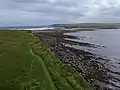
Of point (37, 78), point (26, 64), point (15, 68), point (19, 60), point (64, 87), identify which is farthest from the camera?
point (19, 60)

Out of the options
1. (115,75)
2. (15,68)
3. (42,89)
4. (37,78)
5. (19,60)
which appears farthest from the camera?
(115,75)

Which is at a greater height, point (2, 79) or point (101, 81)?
point (2, 79)

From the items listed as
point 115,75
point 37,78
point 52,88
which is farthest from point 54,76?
point 115,75

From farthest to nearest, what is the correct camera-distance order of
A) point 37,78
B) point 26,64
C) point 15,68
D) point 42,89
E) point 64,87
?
point 26,64 → point 15,68 → point 37,78 → point 64,87 → point 42,89

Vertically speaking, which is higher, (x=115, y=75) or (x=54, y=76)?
(x=54, y=76)

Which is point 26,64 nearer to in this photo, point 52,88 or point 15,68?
point 15,68

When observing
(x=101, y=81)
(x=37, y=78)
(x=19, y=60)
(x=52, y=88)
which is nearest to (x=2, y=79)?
(x=37, y=78)

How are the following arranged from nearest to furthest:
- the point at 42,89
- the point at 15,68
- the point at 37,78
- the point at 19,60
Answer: the point at 42,89 → the point at 37,78 → the point at 15,68 → the point at 19,60

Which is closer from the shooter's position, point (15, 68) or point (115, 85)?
point (15, 68)

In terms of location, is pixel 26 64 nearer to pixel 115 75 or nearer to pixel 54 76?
pixel 54 76
